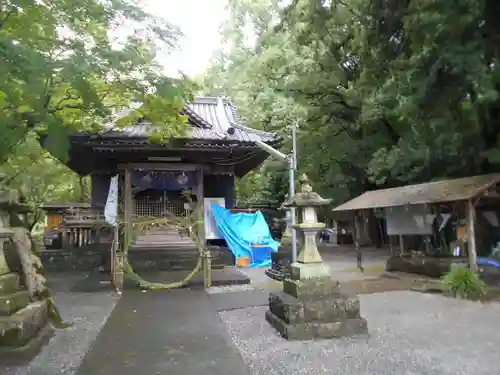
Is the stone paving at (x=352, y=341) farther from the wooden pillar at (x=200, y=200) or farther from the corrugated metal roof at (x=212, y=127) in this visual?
the corrugated metal roof at (x=212, y=127)

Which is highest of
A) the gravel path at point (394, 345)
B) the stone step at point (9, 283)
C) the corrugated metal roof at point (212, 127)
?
the corrugated metal roof at point (212, 127)

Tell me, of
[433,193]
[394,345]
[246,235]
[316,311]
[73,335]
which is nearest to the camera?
[394,345]

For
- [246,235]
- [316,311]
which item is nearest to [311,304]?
[316,311]

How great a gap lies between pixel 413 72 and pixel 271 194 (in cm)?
1639

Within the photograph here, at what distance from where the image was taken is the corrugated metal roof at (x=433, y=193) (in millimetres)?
10141

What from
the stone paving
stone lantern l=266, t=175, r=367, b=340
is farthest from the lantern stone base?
the stone paving

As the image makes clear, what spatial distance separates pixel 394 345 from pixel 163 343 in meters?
3.22

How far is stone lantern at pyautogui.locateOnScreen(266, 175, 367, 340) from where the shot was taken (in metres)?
6.36

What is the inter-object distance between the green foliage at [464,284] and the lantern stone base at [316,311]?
12.5 feet

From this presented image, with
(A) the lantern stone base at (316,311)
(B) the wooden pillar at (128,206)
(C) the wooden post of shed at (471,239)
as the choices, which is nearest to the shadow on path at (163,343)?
(A) the lantern stone base at (316,311)

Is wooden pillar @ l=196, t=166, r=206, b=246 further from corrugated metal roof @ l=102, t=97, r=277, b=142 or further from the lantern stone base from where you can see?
the lantern stone base

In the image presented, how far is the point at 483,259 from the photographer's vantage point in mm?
10914

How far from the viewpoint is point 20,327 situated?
544cm

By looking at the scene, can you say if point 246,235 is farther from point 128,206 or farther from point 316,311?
point 316,311
